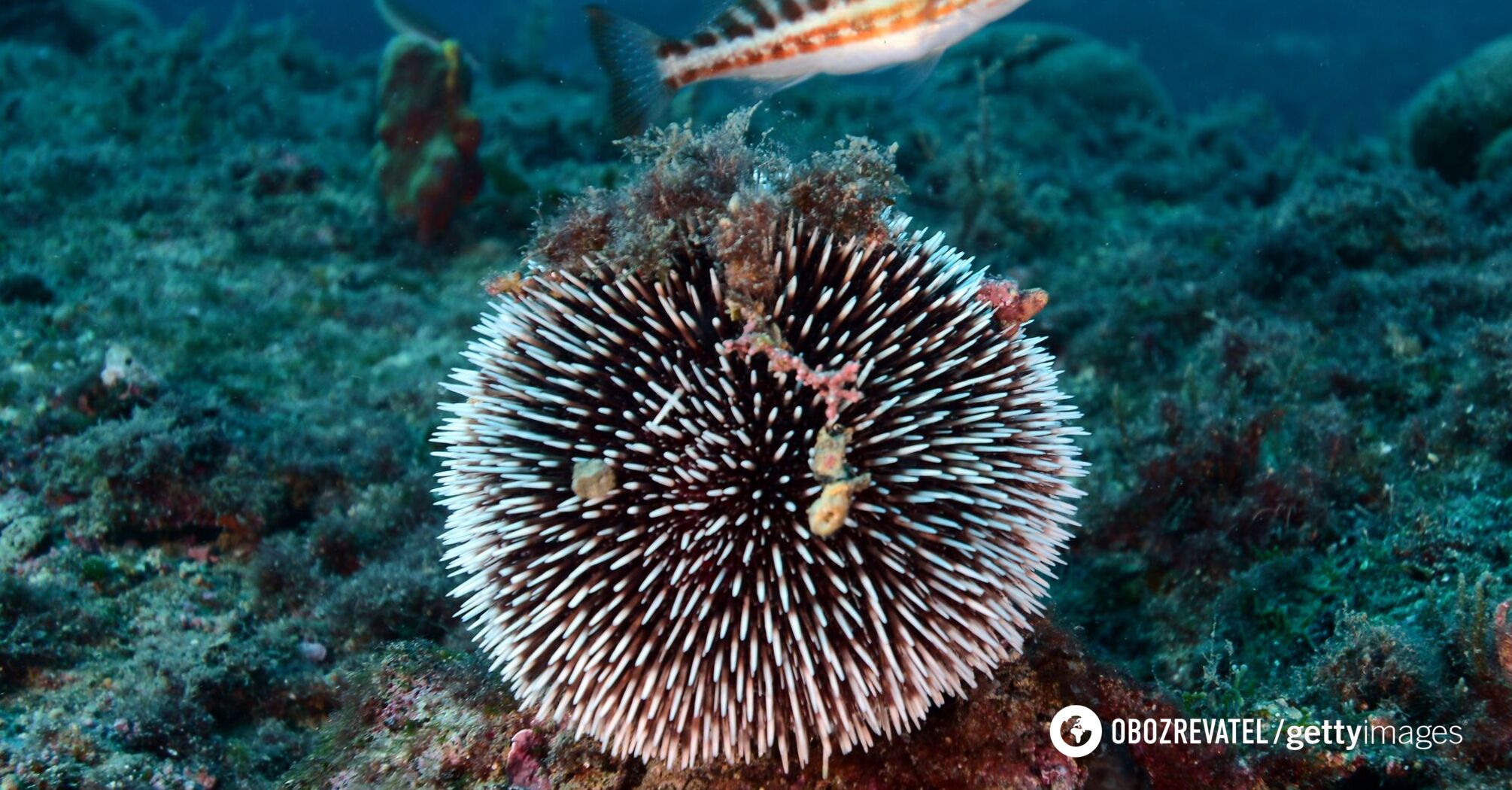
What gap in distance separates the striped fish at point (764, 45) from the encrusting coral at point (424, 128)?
19.1 ft

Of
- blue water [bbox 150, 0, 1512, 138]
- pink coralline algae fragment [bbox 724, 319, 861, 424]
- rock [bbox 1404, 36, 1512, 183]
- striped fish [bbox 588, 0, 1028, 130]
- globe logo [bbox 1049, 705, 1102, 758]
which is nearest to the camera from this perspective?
pink coralline algae fragment [bbox 724, 319, 861, 424]

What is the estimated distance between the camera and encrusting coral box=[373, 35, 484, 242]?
9.86m

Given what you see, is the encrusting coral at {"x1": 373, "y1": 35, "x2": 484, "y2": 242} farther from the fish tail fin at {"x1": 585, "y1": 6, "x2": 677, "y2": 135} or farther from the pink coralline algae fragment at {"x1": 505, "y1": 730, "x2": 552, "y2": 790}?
the pink coralline algae fragment at {"x1": 505, "y1": 730, "x2": 552, "y2": 790}

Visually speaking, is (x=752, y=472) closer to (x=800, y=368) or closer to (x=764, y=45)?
(x=800, y=368)

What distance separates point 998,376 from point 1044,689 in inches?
56.0

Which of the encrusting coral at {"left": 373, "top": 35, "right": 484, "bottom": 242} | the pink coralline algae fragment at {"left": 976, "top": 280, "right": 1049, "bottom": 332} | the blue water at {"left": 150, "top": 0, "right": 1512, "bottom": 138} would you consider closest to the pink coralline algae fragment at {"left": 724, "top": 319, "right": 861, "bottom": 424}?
the pink coralline algae fragment at {"left": 976, "top": 280, "right": 1049, "bottom": 332}

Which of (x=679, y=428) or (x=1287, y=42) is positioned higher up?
(x=679, y=428)

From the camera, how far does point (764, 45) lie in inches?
186

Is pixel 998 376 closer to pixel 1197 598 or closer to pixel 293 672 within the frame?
pixel 1197 598

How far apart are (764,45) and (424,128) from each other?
6.78 metres

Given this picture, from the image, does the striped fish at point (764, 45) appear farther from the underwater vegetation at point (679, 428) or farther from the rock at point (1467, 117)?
the rock at point (1467, 117)

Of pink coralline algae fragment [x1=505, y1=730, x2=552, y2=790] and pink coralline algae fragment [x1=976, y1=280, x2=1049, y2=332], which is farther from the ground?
pink coralline algae fragment [x1=976, y1=280, x2=1049, y2=332]

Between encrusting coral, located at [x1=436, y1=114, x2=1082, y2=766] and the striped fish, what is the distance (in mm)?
1396

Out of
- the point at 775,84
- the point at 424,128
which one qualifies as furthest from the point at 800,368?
the point at 424,128
